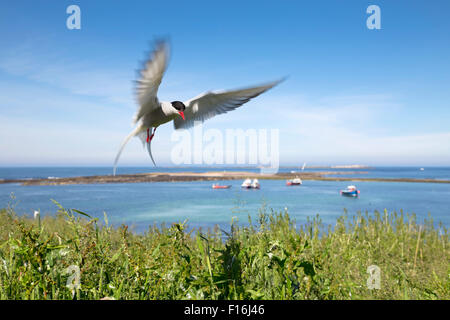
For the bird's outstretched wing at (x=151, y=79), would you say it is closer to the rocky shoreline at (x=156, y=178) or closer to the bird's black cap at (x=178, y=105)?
the bird's black cap at (x=178, y=105)

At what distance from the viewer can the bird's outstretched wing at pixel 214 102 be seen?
6.95 feet

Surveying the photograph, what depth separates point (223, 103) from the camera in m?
2.35

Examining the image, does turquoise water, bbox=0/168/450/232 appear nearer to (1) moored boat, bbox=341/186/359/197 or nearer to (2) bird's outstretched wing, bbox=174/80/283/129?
(1) moored boat, bbox=341/186/359/197

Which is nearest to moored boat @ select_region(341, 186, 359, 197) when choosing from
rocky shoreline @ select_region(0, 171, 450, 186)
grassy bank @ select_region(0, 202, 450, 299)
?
rocky shoreline @ select_region(0, 171, 450, 186)

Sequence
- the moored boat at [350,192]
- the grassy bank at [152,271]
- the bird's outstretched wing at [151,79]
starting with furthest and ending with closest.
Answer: the moored boat at [350,192]
the grassy bank at [152,271]
the bird's outstretched wing at [151,79]

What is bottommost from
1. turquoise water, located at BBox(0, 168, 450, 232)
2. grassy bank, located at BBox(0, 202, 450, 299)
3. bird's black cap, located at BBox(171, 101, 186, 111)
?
turquoise water, located at BBox(0, 168, 450, 232)

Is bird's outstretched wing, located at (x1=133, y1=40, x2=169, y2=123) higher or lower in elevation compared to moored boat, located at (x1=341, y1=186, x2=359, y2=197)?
higher

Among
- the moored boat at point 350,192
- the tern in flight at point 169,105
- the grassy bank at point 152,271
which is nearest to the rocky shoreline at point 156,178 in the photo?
the tern in flight at point 169,105

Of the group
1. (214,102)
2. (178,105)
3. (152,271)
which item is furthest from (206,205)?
(178,105)

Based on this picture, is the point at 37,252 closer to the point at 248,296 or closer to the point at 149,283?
the point at 149,283

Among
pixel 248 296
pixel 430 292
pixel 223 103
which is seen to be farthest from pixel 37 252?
pixel 430 292

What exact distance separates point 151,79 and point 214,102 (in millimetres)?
787

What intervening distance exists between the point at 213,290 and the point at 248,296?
30 cm

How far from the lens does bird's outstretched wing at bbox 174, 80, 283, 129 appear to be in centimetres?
212
